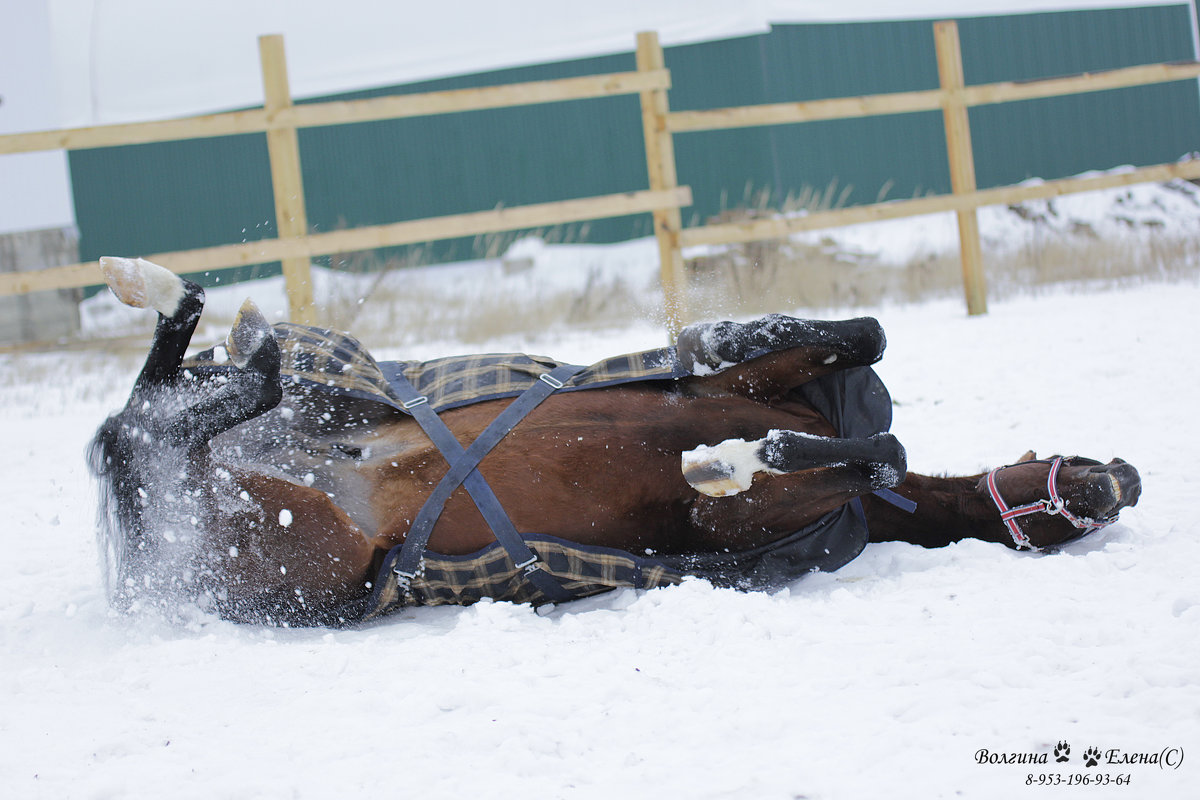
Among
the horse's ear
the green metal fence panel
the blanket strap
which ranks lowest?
the blanket strap

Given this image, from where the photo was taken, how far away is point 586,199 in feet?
16.5

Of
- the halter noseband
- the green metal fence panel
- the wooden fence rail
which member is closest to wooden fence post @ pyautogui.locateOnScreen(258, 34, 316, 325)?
the wooden fence rail

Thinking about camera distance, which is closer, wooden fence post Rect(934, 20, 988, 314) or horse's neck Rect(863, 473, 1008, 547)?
horse's neck Rect(863, 473, 1008, 547)

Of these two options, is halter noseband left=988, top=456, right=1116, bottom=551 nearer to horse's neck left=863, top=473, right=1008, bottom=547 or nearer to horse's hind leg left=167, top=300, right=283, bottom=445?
horse's neck left=863, top=473, right=1008, bottom=547

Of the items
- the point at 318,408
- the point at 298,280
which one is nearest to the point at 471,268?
the point at 298,280

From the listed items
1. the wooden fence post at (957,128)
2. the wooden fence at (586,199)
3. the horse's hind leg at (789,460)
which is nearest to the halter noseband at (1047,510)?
the horse's hind leg at (789,460)

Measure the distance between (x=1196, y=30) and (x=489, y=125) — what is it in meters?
8.43

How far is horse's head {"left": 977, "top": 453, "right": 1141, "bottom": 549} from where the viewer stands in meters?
1.81

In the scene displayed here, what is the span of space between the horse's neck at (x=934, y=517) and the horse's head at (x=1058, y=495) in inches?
1.3

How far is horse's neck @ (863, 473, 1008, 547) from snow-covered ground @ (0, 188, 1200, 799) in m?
0.08

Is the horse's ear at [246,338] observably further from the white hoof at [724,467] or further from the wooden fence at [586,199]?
the wooden fence at [586,199]

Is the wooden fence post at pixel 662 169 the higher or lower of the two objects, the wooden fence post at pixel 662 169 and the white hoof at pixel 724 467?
the higher

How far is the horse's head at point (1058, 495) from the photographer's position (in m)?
1.81

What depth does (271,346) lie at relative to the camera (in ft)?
5.75
